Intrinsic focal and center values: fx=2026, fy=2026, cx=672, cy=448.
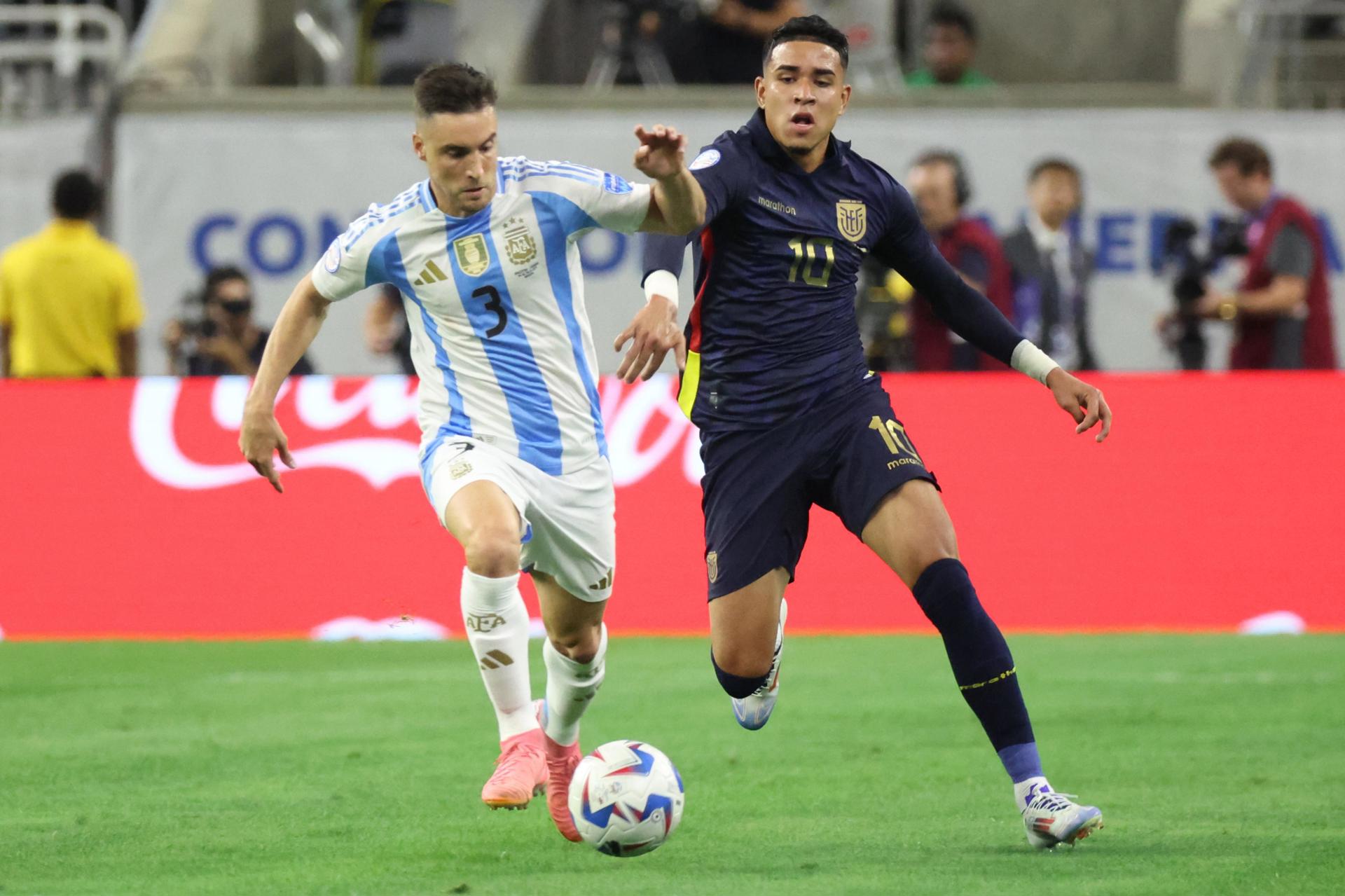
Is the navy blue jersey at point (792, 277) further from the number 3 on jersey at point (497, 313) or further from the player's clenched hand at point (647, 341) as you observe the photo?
the player's clenched hand at point (647, 341)

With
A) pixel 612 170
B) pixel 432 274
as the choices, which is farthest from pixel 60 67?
pixel 432 274

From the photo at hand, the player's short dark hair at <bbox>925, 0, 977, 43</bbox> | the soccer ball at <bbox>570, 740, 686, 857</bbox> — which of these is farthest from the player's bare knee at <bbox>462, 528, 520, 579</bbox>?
the player's short dark hair at <bbox>925, 0, 977, 43</bbox>

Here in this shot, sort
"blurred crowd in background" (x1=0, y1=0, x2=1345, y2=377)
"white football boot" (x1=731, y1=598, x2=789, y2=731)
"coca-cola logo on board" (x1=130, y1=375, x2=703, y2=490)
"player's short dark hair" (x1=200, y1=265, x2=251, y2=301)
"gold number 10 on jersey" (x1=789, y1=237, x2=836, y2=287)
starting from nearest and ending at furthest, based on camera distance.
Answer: "gold number 10 on jersey" (x1=789, y1=237, x2=836, y2=287), "white football boot" (x1=731, y1=598, x2=789, y2=731), "coca-cola logo on board" (x1=130, y1=375, x2=703, y2=490), "blurred crowd in background" (x1=0, y1=0, x2=1345, y2=377), "player's short dark hair" (x1=200, y1=265, x2=251, y2=301)

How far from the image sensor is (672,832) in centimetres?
556

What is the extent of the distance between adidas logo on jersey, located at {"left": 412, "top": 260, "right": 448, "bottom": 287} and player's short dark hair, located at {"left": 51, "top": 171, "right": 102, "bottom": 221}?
259 inches

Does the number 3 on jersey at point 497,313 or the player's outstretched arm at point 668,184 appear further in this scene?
the number 3 on jersey at point 497,313

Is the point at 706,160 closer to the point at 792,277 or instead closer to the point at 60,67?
the point at 792,277

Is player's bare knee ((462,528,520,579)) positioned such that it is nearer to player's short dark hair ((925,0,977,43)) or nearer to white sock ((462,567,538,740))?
white sock ((462,567,538,740))

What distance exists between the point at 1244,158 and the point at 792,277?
6.05 meters

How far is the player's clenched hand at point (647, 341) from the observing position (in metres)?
5.21

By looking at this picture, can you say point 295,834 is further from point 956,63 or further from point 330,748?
point 956,63

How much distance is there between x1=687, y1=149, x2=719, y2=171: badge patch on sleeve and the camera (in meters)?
5.89

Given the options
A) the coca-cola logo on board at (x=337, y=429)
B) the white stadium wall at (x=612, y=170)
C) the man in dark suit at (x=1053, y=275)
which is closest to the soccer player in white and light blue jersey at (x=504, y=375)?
the coca-cola logo on board at (x=337, y=429)

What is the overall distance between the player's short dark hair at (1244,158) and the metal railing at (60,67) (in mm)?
8308
